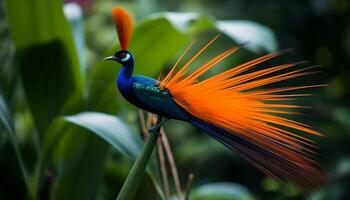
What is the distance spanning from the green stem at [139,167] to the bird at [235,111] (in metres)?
0.03

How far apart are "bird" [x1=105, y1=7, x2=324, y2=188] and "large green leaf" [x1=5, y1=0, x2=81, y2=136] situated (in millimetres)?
573

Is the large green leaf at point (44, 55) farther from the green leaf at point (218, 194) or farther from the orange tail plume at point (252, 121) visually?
the orange tail plume at point (252, 121)

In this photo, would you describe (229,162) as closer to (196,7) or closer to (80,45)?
(196,7)

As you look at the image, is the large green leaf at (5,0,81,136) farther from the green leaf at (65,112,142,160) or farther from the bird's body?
the bird's body

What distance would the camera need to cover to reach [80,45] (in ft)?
4.46

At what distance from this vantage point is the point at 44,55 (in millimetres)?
1135

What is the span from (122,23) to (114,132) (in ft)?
0.88

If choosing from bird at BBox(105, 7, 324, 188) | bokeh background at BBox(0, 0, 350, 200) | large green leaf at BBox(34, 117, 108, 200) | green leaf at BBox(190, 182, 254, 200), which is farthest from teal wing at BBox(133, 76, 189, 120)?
green leaf at BBox(190, 182, 254, 200)

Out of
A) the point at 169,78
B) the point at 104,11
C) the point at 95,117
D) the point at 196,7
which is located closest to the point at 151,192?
the point at 95,117

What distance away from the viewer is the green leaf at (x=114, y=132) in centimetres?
78

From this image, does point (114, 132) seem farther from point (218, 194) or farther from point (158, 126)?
point (218, 194)

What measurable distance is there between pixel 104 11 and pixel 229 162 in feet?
2.74

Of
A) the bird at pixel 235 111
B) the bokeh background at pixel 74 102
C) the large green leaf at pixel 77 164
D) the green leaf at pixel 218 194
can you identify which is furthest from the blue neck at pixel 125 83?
the green leaf at pixel 218 194

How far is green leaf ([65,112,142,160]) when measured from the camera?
2.56ft
